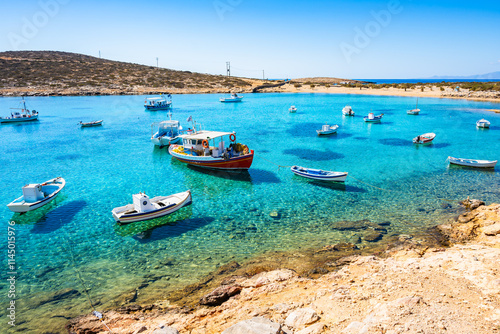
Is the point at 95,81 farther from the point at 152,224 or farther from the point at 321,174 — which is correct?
the point at 321,174

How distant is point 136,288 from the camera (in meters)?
12.6

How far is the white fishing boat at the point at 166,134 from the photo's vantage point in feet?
127

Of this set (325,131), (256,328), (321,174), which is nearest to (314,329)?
(256,328)

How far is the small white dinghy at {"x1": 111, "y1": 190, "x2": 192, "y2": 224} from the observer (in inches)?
706

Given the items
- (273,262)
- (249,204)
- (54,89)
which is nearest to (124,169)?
(249,204)

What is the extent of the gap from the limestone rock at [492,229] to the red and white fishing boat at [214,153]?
18.0 metres

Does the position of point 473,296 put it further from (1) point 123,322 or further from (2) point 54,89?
(2) point 54,89

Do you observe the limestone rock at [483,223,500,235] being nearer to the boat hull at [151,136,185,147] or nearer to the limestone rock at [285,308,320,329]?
the limestone rock at [285,308,320,329]

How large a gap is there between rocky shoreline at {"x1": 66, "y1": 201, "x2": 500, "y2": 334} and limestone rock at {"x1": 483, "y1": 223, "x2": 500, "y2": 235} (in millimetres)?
827

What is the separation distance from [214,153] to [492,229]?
21275 mm

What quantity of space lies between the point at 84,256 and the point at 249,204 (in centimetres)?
1080

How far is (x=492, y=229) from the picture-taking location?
1546 centimetres

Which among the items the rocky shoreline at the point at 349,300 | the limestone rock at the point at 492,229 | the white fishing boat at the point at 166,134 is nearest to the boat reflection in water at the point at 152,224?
the rocky shoreline at the point at 349,300

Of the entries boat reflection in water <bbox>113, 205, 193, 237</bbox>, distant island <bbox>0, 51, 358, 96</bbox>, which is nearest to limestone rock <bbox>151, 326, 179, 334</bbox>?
boat reflection in water <bbox>113, 205, 193, 237</bbox>
